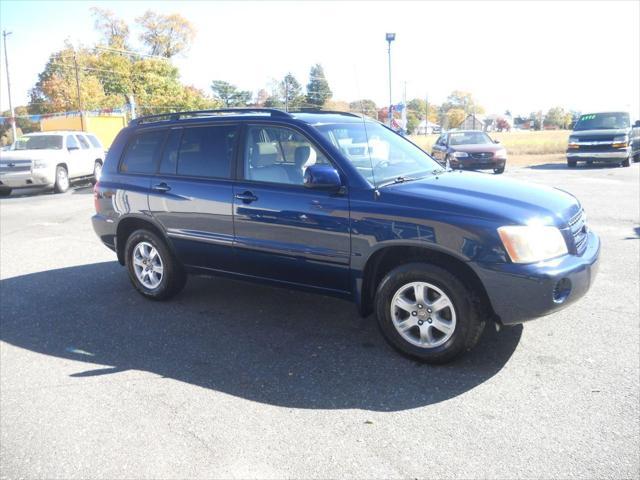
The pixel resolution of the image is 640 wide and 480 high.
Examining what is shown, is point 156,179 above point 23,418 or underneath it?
above

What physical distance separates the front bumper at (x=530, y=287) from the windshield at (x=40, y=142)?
16256mm

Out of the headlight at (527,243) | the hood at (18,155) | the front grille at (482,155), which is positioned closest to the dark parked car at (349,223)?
the headlight at (527,243)

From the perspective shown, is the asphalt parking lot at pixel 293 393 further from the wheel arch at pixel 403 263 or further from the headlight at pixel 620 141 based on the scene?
the headlight at pixel 620 141

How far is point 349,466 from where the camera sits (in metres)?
2.84

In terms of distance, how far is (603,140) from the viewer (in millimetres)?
19719

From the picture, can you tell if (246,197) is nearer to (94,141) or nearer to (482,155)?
(482,155)

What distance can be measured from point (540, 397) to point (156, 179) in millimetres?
3805

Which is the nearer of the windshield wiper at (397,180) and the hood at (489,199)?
the hood at (489,199)

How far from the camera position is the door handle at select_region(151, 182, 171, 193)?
17.1ft

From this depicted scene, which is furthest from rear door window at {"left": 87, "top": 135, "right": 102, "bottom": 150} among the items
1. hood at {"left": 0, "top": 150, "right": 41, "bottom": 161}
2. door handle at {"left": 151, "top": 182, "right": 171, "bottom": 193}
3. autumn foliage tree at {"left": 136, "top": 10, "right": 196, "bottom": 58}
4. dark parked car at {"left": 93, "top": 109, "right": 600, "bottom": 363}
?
autumn foliage tree at {"left": 136, "top": 10, "right": 196, "bottom": 58}

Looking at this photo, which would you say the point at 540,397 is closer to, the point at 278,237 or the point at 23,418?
the point at 278,237

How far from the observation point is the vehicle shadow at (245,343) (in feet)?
12.1

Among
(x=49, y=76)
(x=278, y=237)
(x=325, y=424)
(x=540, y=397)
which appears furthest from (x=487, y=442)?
(x=49, y=76)

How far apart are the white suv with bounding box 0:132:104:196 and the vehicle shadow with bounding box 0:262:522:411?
10201 millimetres
